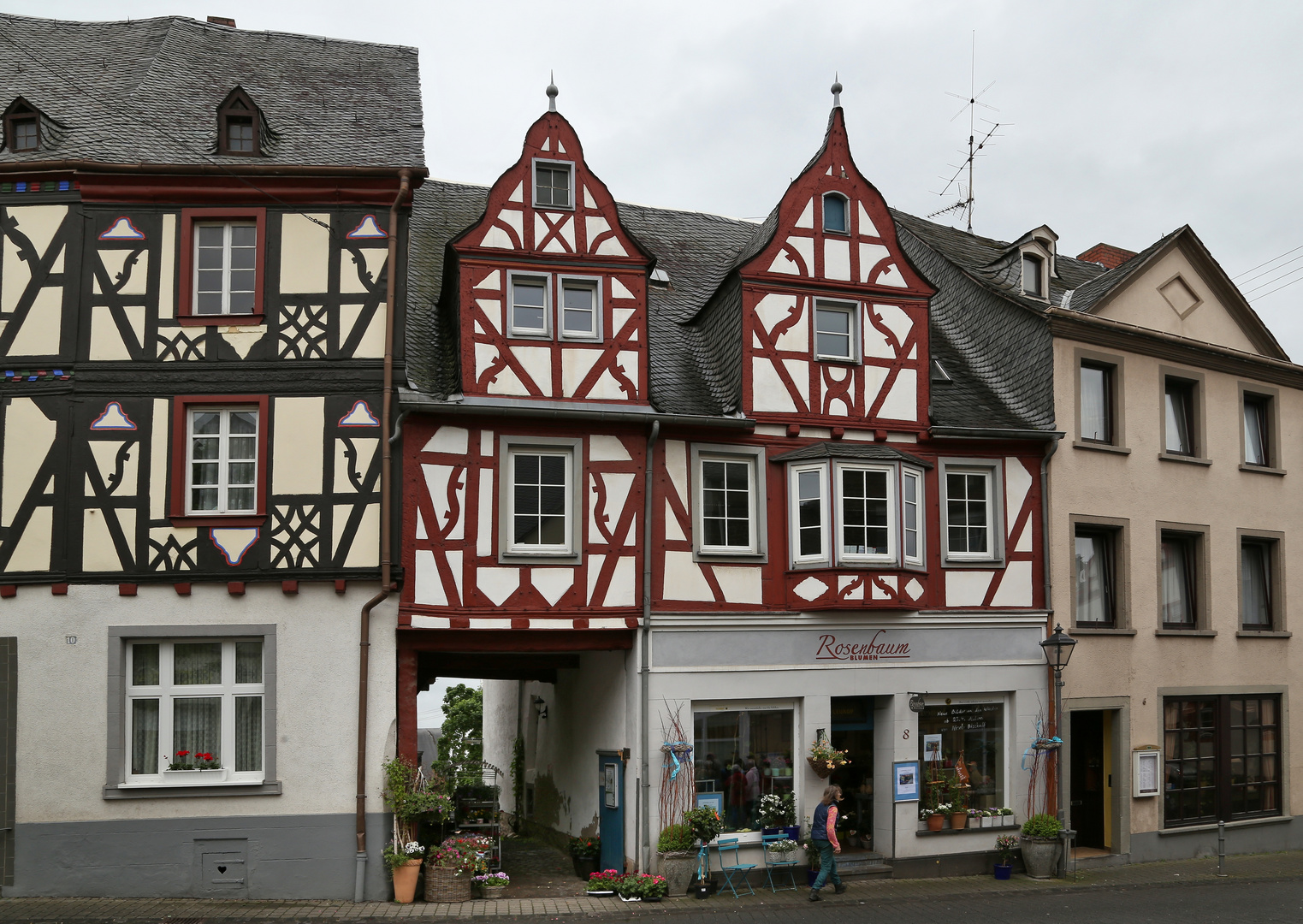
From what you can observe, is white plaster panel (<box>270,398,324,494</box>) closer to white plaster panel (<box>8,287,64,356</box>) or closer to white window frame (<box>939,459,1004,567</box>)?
white plaster panel (<box>8,287,64,356</box>)

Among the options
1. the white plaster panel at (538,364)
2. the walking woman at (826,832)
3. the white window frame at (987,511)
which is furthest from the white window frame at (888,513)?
the white plaster panel at (538,364)

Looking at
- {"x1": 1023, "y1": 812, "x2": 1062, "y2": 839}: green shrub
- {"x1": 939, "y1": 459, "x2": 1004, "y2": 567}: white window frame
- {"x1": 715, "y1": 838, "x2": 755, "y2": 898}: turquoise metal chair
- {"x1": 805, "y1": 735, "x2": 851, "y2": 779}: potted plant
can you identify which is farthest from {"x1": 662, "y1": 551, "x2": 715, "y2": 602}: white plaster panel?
{"x1": 1023, "y1": 812, "x2": 1062, "y2": 839}: green shrub

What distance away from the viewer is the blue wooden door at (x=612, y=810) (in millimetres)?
18297

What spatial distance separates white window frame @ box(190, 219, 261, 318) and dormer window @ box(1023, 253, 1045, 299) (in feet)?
43.8

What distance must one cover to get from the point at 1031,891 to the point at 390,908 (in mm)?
8995

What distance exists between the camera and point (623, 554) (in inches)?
714

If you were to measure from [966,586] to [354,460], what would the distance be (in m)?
9.64

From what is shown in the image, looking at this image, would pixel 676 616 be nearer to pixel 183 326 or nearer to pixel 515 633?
pixel 515 633

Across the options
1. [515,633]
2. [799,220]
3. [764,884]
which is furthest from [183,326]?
[764,884]

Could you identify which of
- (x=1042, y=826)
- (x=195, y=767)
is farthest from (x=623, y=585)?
(x=1042, y=826)

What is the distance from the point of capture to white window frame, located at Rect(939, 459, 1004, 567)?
792 inches

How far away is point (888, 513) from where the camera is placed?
62.8 ft

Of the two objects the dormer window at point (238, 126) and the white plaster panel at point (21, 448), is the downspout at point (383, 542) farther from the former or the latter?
the white plaster panel at point (21, 448)

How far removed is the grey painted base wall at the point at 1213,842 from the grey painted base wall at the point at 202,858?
12674 mm
